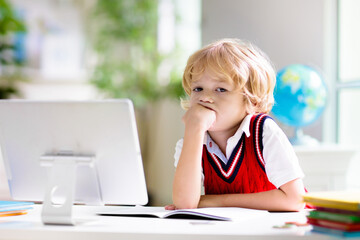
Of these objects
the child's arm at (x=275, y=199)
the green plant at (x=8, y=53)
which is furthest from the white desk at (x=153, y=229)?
the green plant at (x=8, y=53)

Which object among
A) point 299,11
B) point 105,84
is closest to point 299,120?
point 299,11

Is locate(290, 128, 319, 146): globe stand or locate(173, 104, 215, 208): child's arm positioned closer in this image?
locate(173, 104, 215, 208): child's arm

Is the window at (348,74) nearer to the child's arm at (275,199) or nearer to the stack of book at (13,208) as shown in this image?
the child's arm at (275,199)

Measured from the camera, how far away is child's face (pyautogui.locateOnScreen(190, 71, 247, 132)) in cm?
155

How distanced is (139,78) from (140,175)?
14.2 feet

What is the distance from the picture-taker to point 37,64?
650 centimetres

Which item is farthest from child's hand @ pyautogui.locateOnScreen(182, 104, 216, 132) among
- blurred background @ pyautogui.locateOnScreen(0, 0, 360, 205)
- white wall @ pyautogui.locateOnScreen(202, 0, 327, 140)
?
white wall @ pyautogui.locateOnScreen(202, 0, 327, 140)

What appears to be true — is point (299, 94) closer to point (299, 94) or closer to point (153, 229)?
point (299, 94)

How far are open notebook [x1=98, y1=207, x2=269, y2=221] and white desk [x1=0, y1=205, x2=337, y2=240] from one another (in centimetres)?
3

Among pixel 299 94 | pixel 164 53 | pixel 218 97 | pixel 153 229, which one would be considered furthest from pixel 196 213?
pixel 164 53

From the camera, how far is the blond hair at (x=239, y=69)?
1.55 m

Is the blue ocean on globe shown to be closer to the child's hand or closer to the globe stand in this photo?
the globe stand

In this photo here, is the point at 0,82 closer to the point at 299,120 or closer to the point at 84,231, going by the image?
the point at 299,120

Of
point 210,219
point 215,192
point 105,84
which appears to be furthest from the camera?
point 105,84
